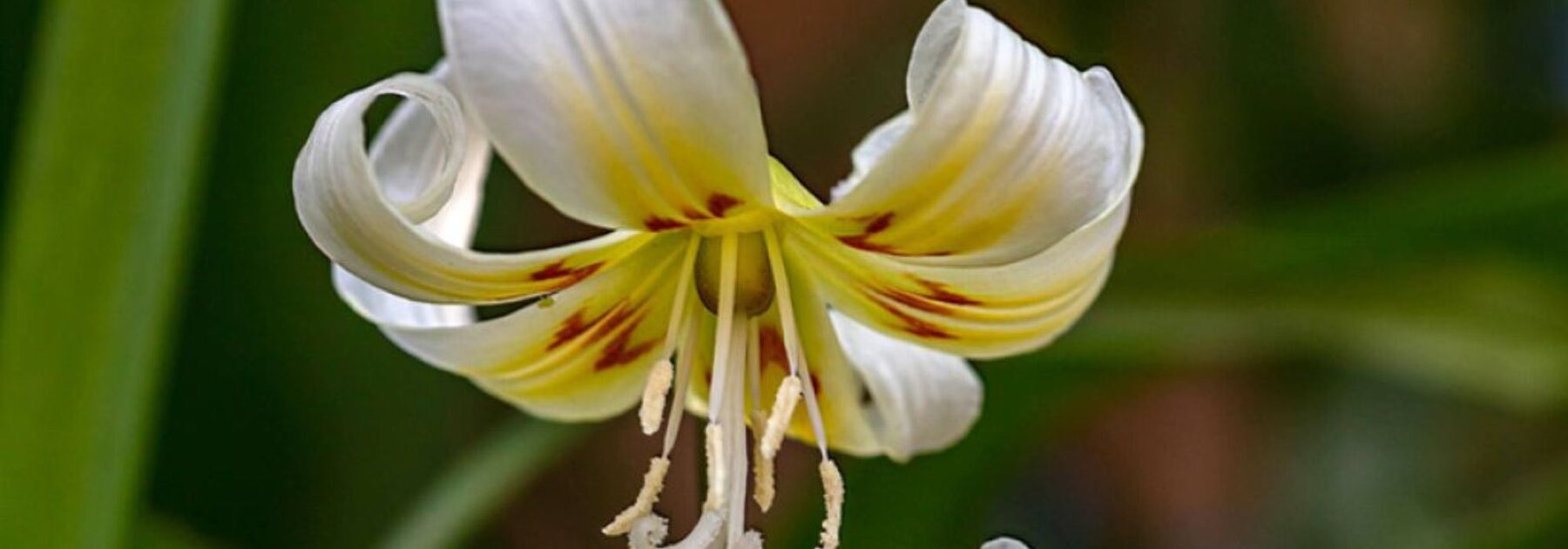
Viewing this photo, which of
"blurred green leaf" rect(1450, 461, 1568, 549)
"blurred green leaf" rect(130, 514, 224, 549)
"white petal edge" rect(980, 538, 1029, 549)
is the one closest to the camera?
"white petal edge" rect(980, 538, 1029, 549)

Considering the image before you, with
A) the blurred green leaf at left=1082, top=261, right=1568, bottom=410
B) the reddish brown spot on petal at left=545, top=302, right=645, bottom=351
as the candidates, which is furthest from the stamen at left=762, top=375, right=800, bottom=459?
the blurred green leaf at left=1082, top=261, right=1568, bottom=410

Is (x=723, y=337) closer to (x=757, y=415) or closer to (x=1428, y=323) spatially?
(x=757, y=415)

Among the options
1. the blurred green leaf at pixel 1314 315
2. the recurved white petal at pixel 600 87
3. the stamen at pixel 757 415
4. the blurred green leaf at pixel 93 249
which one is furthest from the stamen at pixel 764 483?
the blurred green leaf at pixel 1314 315

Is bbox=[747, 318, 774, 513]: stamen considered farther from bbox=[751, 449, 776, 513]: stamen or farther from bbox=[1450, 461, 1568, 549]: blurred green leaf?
bbox=[1450, 461, 1568, 549]: blurred green leaf

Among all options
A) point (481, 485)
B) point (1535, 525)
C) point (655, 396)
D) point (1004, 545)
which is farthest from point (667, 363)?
point (1535, 525)

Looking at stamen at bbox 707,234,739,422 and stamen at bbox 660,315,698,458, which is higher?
stamen at bbox 707,234,739,422

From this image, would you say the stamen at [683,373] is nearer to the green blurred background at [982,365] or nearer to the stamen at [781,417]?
the stamen at [781,417]

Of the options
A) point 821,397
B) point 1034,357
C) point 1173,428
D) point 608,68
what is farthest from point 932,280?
point 1173,428
